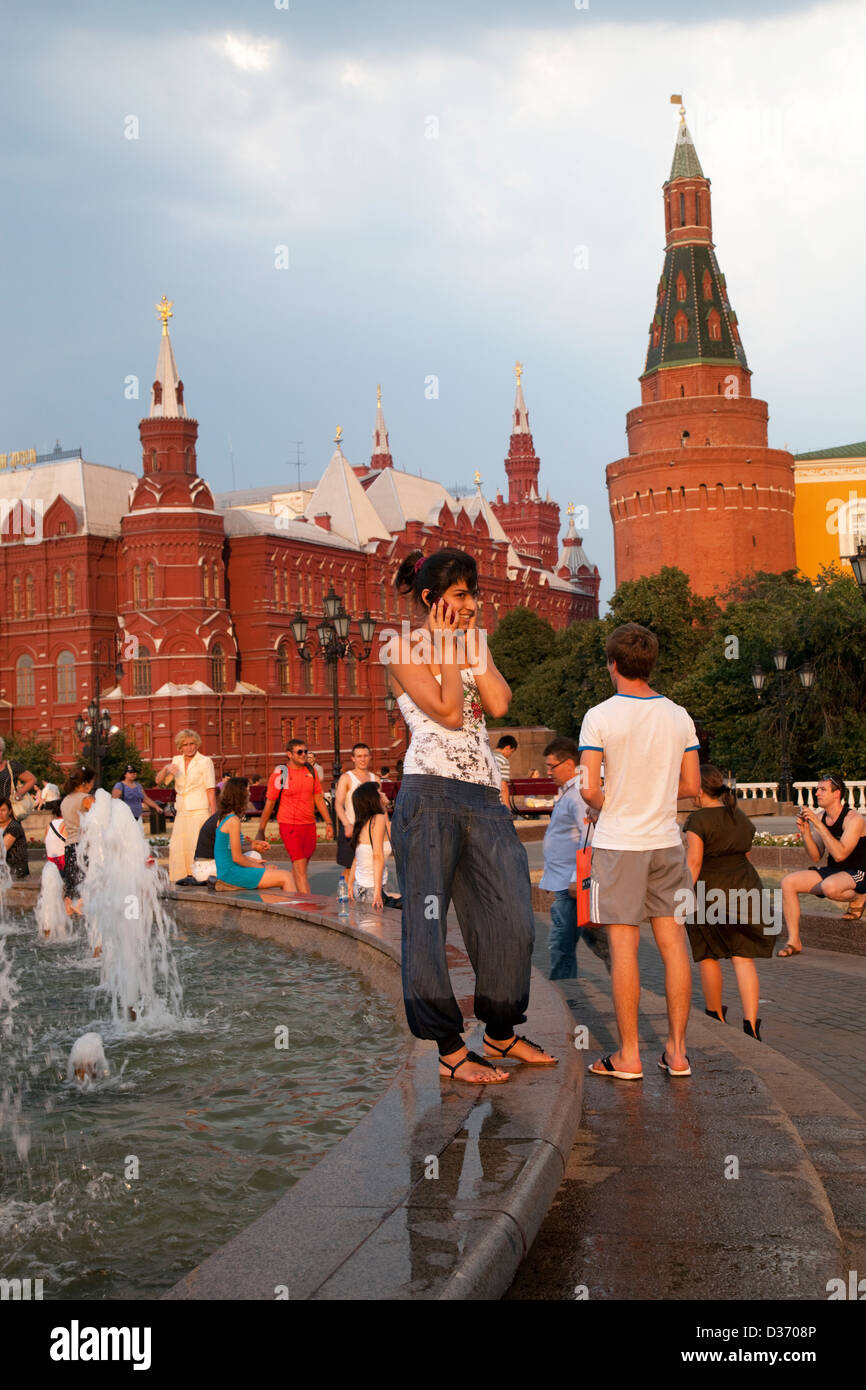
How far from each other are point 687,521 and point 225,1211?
2398 inches

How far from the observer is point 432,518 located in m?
76.4

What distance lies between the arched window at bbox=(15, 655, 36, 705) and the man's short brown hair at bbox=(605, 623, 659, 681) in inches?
2335

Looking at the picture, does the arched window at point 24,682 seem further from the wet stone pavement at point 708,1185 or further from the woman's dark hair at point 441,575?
the woman's dark hair at point 441,575

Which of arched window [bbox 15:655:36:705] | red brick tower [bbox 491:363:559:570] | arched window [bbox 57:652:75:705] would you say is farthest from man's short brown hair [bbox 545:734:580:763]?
red brick tower [bbox 491:363:559:570]

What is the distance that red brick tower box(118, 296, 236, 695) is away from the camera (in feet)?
A: 189

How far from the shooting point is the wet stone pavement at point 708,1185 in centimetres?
285

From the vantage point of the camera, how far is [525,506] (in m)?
99.6

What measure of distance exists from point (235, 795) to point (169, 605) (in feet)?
159

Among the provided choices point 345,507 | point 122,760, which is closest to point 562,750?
point 122,760

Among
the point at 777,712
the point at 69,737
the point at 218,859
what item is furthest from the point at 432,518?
the point at 218,859

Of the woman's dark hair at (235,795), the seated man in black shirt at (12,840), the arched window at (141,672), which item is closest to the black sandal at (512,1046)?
the woman's dark hair at (235,795)

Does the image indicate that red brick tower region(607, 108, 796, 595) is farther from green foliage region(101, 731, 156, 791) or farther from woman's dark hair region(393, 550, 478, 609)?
woman's dark hair region(393, 550, 478, 609)

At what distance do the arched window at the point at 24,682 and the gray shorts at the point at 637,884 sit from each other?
59385mm

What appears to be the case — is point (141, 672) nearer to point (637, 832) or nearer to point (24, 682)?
point (24, 682)
